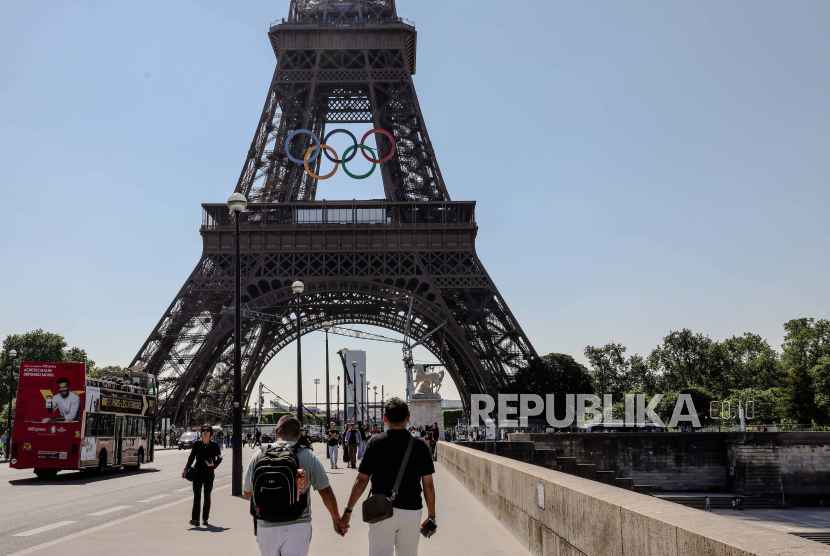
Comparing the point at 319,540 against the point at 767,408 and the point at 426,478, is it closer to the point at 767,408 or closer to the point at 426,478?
the point at 426,478

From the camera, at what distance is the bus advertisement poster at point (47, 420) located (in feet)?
90.4

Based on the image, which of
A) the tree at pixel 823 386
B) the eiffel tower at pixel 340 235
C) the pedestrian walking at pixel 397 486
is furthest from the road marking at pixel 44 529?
the tree at pixel 823 386

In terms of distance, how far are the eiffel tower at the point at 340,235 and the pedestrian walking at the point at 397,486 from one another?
5112 cm

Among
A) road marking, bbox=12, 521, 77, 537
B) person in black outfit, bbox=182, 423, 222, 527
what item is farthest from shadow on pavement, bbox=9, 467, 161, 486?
person in black outfit, bbox=182, 423, 222, 527

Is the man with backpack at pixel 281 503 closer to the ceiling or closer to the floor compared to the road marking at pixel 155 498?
closer to the ceiling

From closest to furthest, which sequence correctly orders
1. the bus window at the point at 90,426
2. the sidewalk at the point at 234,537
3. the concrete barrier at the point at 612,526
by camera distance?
1. the concrete barrier at the point at 612,526
2. the sidewalk at the point at 234,537
3. the bus window at the point at 90,426

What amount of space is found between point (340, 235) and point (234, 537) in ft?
161

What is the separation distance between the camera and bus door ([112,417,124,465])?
31.6 meters

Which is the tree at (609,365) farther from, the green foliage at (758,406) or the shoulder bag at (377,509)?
the shoulder bag at (377,509)

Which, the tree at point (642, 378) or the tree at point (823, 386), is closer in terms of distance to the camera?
the tree at point (823, 386)

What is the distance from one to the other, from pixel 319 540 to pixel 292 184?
5412 cm

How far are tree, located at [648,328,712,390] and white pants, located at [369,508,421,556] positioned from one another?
108 metres

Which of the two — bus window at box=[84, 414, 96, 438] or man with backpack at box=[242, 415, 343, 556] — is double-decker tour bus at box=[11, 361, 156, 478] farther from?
man with backpack at box=[242, 415, 343, 556]

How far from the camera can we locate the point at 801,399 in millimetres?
83250
